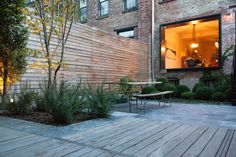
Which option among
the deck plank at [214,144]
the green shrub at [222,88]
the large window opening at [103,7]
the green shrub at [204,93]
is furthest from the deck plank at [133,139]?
the large window opening at [103,7]

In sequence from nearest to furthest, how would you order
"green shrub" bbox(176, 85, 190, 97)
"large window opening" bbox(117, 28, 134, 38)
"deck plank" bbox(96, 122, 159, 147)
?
"deck plank" bbox(96, 122, 159, 147) → "green shrub" bbox(176, 85, 190, 97) → "large window opening" bbox(117, 28, 134, 38)

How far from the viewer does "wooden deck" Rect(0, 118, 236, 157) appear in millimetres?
2133

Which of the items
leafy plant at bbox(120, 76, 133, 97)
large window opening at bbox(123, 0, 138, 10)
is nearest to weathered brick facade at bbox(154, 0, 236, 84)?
large window opening at bbox(123, 0, 138, 10)

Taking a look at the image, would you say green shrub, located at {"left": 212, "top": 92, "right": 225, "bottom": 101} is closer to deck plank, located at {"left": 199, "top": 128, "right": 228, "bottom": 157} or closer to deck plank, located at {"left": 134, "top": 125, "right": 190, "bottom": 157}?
deck plank, located at {"left": 199, "top": 128, "right": 228, "bottom": 157}

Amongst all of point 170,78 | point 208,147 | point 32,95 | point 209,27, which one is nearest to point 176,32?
point 209,27

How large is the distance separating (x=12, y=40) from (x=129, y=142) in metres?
3.76

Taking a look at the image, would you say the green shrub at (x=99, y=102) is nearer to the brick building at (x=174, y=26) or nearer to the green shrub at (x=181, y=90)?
the green shrub at (x=181, y=90)

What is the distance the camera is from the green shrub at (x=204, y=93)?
802cm

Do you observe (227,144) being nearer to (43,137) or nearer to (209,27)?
(43,137)

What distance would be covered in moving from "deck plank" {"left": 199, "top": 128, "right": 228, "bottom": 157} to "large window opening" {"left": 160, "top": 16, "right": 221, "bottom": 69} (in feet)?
26.9

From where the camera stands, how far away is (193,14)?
10016 mm

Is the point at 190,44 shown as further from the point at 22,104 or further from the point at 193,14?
the point at 22,104

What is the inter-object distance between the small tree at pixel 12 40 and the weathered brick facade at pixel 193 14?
762 centimetres

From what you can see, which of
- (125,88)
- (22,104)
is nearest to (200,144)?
(22,104)
